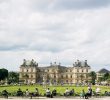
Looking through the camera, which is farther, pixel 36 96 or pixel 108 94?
pixel 108 94

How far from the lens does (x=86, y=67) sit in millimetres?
198000

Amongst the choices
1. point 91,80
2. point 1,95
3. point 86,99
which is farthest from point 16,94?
point 91,80

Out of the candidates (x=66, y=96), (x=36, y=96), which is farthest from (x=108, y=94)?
(x=36, y=96)

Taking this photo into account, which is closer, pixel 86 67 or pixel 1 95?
pixel 1 95

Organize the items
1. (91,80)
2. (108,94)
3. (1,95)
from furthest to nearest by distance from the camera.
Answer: (91,80) < (108,94) < (1,95)

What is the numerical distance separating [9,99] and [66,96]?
29.3ft

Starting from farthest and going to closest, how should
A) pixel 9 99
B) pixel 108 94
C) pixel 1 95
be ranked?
pixel 108 94, pixel 1 95, pixel 9 99

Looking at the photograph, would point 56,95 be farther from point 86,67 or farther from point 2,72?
point 86,67

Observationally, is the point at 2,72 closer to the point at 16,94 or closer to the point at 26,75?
the point at 26,75

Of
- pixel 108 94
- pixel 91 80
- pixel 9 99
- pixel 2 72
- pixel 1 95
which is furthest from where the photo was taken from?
pixel 91 80

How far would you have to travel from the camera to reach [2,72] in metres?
163

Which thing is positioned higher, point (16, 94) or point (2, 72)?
point (2, 72)

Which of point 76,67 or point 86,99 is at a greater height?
point 76,67

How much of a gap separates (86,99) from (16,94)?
30.1 feet
